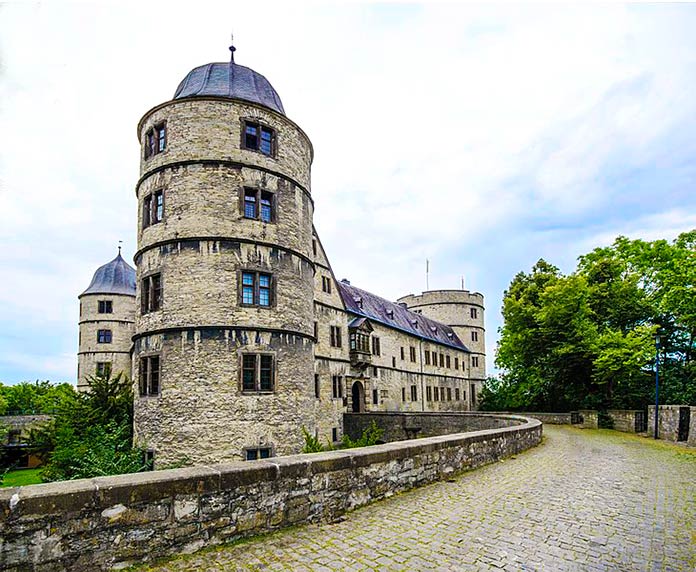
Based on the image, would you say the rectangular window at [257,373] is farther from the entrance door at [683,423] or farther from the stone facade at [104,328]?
the stone facade at [104,328]

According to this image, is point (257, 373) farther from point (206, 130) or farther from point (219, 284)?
point (206, 130)

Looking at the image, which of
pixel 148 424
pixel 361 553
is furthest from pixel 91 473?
pixel 361 553

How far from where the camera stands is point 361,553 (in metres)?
5.47

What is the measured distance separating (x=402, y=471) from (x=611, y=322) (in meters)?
29.6

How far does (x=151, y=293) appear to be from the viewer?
17.9 metres

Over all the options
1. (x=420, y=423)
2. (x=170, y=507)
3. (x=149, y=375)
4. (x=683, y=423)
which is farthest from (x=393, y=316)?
(x=170, y=507)

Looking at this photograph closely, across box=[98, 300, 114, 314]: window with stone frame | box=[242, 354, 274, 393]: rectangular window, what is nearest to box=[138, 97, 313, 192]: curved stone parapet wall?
box=[242, 354, 274, 393]: rectangular window

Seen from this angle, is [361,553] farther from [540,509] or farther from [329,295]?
[329,295]

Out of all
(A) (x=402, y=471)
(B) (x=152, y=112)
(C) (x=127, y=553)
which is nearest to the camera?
(C) (x=127, y=553)

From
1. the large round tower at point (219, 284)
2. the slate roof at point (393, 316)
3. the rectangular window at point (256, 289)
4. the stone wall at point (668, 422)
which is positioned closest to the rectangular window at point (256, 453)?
the large round tower at point (219, 284)

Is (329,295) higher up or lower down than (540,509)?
higher up

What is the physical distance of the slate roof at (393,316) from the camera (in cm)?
3453

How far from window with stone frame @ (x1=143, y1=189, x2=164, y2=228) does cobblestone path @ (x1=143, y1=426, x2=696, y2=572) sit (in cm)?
1413

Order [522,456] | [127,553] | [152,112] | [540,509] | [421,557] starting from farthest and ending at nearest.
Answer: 1. [152,112]
2. [522,456]
3. [540,509]
4. [421,557]
5. [127,553]
